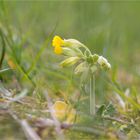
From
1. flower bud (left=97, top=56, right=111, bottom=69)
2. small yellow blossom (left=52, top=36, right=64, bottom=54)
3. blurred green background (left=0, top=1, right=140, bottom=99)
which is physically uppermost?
blurred green background (left=0, top=1, right=140, bottom=99)

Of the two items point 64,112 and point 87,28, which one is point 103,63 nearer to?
point 64,112

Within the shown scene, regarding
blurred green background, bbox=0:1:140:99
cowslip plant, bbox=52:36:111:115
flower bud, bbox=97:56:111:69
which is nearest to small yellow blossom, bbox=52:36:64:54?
cowslip plant, bbox=52:36:111:115

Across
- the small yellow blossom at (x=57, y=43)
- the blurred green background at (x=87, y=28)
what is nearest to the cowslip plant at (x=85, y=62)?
the small yellow blossom at (x=57, y=43)

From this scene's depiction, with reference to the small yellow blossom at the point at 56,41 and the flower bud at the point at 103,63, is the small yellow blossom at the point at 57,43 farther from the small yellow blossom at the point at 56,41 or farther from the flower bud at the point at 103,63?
the flower bud at the point at 103,63

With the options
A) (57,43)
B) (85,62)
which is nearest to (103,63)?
(85,62)

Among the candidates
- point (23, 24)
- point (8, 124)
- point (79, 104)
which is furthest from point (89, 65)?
point (23, 24)

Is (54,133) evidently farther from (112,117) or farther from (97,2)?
(97,2)

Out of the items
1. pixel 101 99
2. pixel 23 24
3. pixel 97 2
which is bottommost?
pixel 101 99

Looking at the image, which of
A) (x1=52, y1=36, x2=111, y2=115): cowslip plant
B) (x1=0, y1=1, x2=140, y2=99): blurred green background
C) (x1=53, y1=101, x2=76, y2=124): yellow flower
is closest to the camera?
(x1=53, y1=101, x2=76, y2=124): yellow flower

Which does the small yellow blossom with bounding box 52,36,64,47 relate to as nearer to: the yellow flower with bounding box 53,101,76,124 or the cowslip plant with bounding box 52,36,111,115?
the cowslip plant with bounding box 52,36,111,115
